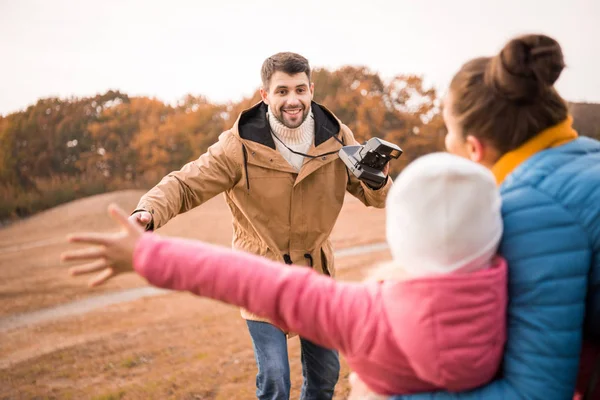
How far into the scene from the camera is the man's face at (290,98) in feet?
9.82

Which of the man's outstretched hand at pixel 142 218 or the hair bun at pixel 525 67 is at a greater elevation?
the hair bun at pixel 525 67

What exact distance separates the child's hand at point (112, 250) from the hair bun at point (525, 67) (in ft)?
3.19

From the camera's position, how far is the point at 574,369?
1.31 m

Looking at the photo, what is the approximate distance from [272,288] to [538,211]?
0.63 meters

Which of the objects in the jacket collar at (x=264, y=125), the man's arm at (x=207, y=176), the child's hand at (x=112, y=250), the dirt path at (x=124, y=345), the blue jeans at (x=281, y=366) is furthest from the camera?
the dirt path at (x=124, y=345)

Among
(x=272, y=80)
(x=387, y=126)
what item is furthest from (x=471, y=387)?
(x=387, y=126)

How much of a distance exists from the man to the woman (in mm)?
1502

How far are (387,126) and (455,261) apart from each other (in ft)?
70.6

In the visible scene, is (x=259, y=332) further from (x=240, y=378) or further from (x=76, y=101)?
(x=76, y=101)

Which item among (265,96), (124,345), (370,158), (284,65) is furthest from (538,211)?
(124,345)

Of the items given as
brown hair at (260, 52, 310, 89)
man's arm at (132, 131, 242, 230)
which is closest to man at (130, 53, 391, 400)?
man's arm at (132, 131, 242, 230)

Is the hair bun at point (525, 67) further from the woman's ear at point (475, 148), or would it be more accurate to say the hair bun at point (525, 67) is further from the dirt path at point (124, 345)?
the dirt path at point (124, 345)

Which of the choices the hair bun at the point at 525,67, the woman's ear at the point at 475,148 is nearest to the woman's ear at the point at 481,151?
the woman's ear at the point at 475,148

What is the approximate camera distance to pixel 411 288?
1207 millimetres
